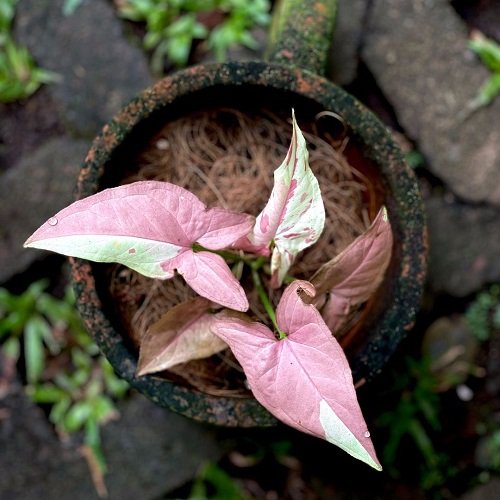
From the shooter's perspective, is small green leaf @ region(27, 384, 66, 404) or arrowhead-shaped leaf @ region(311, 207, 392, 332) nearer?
arrowhead-shaped leaf @ region(311, 207, 392, 332)

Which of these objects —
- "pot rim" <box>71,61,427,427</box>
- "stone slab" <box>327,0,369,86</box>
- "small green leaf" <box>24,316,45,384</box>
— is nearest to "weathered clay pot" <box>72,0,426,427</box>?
"pot rim" <box>71,61,427,427</box>

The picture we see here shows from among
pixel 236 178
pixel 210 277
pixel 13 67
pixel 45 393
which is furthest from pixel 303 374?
pixel 13 67

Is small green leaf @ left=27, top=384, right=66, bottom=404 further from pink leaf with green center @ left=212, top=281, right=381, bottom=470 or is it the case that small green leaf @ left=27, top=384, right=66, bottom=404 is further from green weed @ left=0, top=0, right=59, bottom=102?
pink leaf with green center @ left=212, top=281, right=381, bottom=470

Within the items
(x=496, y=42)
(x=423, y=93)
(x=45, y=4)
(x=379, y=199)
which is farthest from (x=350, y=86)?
(x=45, y=4)

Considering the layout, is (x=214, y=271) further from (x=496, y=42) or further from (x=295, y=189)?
(x=496, y=42)

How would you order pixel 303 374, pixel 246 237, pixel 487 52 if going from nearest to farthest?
pixel 303 374 < pixel 246 237 < pixel 487 52

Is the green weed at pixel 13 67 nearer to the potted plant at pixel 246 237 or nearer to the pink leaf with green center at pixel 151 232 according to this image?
the potted plant at pixel 246 237

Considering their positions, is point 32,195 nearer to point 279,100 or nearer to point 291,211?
point 279,100

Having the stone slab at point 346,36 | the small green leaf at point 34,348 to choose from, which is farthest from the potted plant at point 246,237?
the small green leaf at point 34,348
